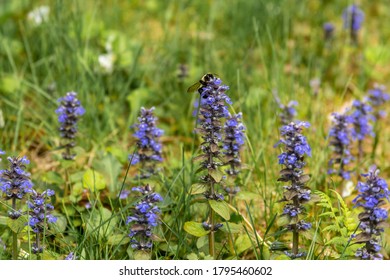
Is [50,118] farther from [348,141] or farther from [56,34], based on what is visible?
[348,141]

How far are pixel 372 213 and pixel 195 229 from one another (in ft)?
2.63

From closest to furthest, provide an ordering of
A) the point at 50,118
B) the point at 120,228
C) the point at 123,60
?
the point at 120,228
the point at 50,118
the point at 123,60

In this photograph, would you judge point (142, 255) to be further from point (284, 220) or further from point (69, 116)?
point (69, 116)

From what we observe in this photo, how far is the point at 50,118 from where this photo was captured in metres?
4.50

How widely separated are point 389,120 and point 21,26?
2.94m

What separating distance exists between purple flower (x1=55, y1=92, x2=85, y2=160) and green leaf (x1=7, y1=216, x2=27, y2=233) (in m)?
0.77

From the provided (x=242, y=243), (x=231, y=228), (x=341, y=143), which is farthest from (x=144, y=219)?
(x=341, y=143)

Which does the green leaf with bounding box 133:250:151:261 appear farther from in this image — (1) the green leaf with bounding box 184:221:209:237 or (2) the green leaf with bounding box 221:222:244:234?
(2) the green leaf with bounding box 221:222:244:234

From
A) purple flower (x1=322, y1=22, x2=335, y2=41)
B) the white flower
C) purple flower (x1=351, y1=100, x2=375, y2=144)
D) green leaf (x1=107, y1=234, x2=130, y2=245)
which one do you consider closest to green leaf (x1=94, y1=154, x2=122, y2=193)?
green leaf (x1=107, y1=234, x2=130, y2=245)

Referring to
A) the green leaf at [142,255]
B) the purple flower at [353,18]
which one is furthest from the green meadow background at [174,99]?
the purple flower at [353,18]

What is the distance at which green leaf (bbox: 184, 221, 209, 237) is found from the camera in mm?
3049

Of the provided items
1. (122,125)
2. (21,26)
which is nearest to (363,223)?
(122,125)

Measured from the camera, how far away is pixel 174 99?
16.0ft

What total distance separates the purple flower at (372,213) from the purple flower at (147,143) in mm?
1102
